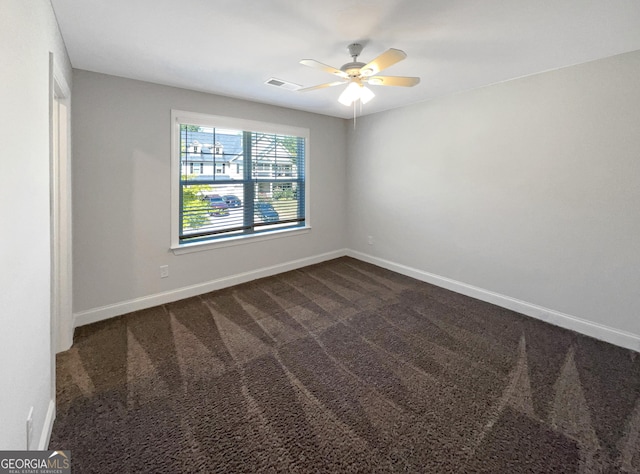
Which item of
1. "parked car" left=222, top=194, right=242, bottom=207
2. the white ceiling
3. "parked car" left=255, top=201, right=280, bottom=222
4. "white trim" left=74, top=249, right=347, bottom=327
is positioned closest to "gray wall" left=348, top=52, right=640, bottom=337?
the white ceiling

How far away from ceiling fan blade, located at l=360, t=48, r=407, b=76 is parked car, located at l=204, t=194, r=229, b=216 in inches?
95.2

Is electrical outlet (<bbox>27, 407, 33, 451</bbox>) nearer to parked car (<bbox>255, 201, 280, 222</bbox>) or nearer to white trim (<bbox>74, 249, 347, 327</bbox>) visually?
white trim (<bbox>74, 249, 347, 327</bbox>)

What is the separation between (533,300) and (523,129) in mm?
1819

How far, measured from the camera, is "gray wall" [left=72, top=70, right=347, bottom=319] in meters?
2.83

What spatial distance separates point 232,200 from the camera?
399 centimetres

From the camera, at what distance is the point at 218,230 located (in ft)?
12.8

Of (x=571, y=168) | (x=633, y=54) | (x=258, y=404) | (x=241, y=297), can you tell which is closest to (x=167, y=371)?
(x=258, y=404)

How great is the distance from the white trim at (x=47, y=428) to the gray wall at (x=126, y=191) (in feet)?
4.62

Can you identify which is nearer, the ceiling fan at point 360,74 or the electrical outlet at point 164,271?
the ceiling fan at point 360,74

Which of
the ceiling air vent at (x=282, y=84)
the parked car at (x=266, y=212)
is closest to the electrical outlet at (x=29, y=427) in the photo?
the ceiling air vent at (x=282, y=84)

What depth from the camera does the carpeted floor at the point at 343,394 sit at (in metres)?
1.57

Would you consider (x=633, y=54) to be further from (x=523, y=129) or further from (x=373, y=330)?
(x=373, y=330)

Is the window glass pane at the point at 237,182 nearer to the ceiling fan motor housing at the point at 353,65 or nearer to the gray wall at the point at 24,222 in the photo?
the gray wall at the point at 24,222
